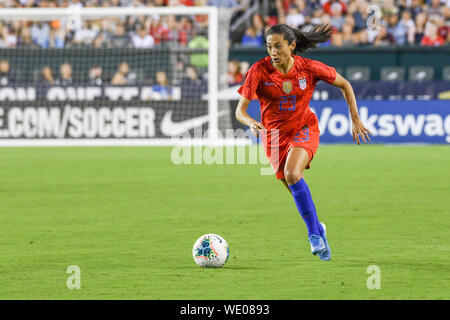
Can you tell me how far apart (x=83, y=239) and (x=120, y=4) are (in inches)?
717

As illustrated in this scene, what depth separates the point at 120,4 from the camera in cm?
2677

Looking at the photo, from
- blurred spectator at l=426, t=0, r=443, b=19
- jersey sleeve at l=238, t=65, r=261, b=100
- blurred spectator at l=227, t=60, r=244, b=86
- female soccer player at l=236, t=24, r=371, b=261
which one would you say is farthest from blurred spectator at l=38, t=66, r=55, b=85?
jersey sleeve at l=238, t=65, r=261, b=100

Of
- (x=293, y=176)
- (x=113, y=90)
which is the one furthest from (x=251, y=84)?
(x=113, y=90)

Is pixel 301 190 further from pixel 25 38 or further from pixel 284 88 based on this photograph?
pixel 25 38

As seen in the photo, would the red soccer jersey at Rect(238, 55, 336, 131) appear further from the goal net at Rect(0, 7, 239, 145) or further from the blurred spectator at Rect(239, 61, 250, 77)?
the blurred spectator at Rect(239, 61, 250, 77)

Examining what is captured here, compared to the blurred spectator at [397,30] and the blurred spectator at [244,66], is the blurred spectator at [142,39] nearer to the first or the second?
the blurred spectator at [244,66]

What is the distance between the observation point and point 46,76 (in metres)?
22.2

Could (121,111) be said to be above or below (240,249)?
above

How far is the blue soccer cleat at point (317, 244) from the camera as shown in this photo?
782cm

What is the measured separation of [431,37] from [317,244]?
17.2 metres

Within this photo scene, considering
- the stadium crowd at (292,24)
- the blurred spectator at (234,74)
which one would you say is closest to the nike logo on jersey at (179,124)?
the blurred spectator at (234,74)

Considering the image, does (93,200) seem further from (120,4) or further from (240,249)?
(120,4)

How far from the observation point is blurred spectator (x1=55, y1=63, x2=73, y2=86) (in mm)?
22000
